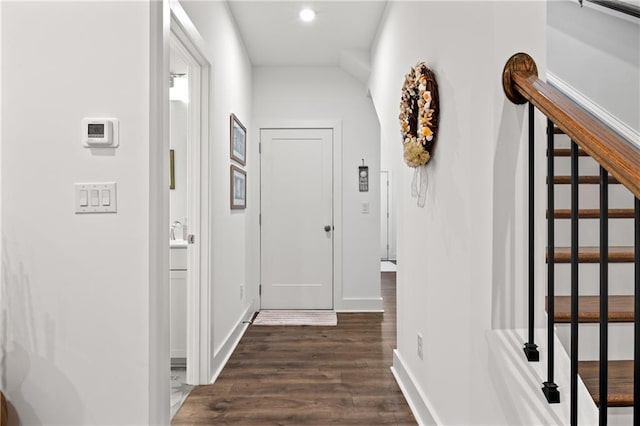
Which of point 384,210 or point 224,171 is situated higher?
point 224,171

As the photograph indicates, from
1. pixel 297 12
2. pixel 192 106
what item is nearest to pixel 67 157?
pixel 192 106

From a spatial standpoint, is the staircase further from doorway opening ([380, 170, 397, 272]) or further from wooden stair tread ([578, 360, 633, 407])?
doorway opening ([380, 170, 397, 272])

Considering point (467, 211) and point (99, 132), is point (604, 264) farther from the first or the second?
point (99, 132)

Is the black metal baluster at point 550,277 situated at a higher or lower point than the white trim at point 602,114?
lower

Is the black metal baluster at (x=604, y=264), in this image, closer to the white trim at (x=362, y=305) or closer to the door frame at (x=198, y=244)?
the door frame at (x=198, y=244)

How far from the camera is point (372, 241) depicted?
4539 mm

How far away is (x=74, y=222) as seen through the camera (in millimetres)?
1642

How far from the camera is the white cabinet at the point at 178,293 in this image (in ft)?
9.40

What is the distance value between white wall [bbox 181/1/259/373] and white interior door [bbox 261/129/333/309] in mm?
442

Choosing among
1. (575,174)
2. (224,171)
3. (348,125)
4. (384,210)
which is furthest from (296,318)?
(384,210)

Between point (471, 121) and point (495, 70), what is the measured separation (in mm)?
214

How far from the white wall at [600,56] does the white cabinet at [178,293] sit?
111 inches

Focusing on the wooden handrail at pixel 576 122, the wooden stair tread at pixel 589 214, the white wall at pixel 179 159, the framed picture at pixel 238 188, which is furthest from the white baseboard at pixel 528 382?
the white wall at pixel 179 159

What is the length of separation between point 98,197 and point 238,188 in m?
2.02
